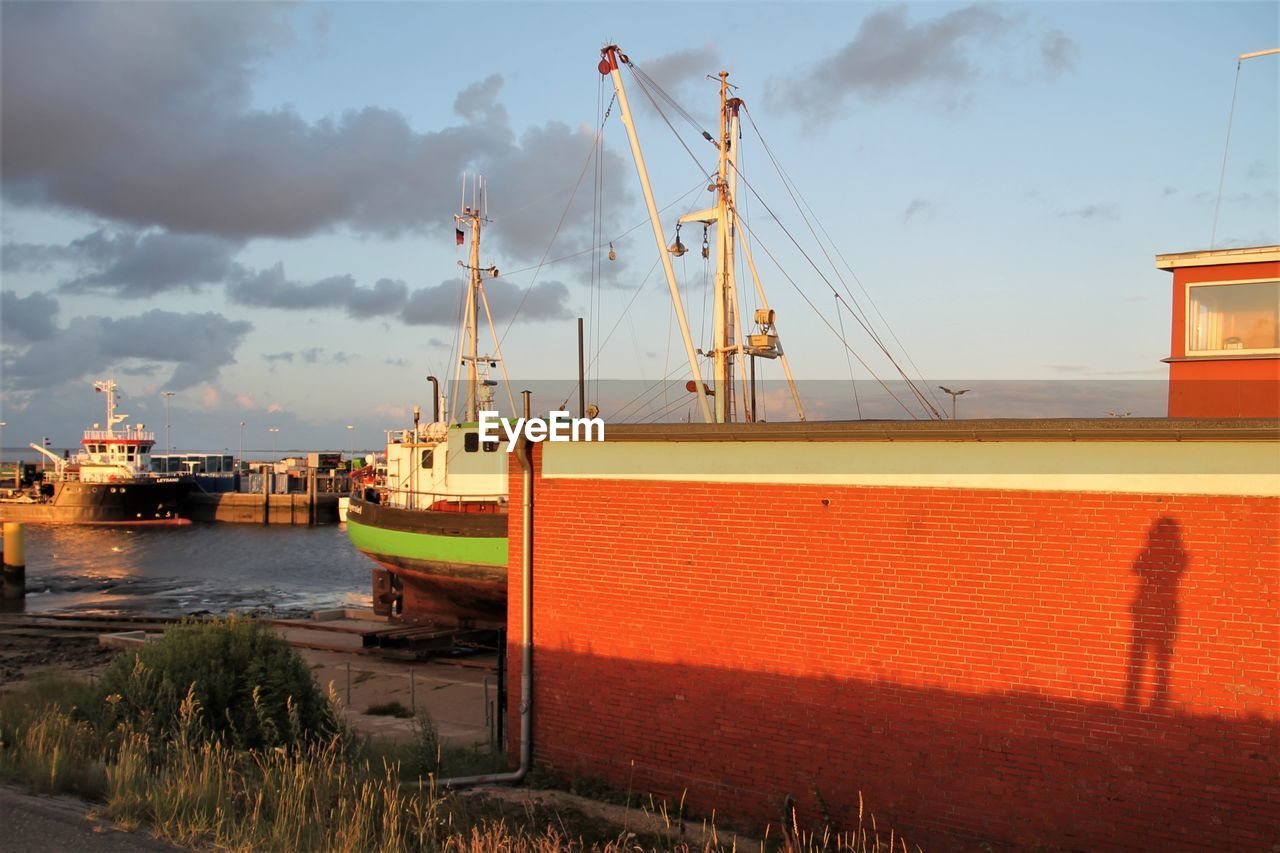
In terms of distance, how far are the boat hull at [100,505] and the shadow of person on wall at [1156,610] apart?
80694 millimetres

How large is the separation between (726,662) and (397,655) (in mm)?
13320

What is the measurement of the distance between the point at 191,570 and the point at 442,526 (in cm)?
3236

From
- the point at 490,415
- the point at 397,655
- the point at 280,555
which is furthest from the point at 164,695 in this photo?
the point at 280,555

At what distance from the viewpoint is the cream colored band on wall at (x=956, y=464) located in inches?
344

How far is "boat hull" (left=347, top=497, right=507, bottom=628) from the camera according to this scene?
2552 centimetres

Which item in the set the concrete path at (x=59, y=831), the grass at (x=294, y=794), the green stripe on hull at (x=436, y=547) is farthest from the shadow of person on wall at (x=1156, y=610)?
the green stripe on hull at (x=436, y=547)

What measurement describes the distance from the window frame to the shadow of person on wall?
172 inches

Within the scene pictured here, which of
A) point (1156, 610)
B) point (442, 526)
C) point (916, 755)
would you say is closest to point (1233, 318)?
point (1156, 610)

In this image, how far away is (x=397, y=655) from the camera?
2225 centimetres

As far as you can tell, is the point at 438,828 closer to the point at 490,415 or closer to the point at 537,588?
the point at 537,588

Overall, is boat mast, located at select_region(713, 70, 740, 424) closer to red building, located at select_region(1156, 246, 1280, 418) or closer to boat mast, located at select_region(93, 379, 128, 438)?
red building, located at select_region(1156, 246, 1280, 418)

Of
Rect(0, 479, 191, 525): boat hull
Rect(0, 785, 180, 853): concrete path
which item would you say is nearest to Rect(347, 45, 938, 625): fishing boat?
Rect(0, 785, 180, 853): concrete path

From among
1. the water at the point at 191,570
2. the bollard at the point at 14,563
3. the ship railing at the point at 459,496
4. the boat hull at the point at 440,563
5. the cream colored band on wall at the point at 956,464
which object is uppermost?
the cream colored band on wall at the point at 956,464
